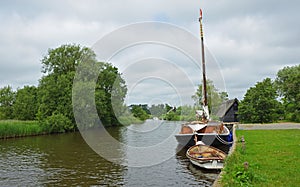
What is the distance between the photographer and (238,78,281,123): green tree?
161 ft

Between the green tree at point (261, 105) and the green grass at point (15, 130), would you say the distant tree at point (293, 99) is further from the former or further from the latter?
the green grass at point (15, 130)

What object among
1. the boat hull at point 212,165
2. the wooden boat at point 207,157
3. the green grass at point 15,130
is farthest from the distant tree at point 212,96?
the boat hull at point 212,165

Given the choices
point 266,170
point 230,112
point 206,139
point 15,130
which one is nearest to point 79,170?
point 266,170

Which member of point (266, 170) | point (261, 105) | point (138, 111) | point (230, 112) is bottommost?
point (266, 170)

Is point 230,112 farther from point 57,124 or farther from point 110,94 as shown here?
point 57,124

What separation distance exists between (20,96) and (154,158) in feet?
185

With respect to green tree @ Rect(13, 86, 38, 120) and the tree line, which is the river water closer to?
the tree line

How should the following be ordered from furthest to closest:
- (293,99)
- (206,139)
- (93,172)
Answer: (293,99)
(206,139)
(93,172)

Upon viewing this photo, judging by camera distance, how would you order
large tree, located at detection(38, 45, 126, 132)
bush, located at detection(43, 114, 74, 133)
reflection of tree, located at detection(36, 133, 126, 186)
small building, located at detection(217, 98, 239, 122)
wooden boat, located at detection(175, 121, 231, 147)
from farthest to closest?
small building, located at detection(217, 98, 239, 122)
large tree, located at detection(38, 45, 126, 132)
bush, located at detection(43, 114, 74, 133)
wooden boat, located at detection(175, 121, 231, 147)
reflection of tree, located at detection(36, 133, 126, 186)

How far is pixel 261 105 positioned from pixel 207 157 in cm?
3596

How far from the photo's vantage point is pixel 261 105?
49.7 m

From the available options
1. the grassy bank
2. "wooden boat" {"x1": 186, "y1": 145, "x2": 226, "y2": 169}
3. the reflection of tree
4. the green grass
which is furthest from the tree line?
the grassy bank

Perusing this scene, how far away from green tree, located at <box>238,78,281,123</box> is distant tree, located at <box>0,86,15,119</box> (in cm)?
5709

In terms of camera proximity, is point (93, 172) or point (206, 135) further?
point (206, 135)
